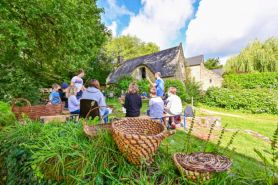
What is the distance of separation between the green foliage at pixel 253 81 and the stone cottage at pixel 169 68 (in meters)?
3.69

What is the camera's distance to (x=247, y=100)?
73.4 feet

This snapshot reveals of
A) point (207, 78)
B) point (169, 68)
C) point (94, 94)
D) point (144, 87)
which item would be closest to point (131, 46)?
point (207, 78)

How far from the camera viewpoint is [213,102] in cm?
2483

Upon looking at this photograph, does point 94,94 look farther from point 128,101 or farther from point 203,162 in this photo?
point 203,162

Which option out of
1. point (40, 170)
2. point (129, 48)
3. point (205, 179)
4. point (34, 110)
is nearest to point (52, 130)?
point (40, 170)

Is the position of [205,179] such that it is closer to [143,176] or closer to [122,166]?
[143,176]

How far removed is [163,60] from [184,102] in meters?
11.9

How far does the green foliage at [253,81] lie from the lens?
3303 cm

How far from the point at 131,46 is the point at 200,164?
68.2 meters

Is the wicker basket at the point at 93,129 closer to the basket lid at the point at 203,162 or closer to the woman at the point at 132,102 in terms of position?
the basket lid at the point at 203,162

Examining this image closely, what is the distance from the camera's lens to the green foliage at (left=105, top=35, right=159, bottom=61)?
214 feet

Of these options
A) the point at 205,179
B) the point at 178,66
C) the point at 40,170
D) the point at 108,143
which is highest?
the point at 178,66

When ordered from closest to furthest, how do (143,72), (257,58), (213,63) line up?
1. (143,72)
2. (257,58)
3. (213,63)

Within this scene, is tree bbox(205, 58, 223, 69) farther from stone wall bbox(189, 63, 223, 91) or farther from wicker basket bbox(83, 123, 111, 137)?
wicker basket bbox(83, 123, 111, 137)
